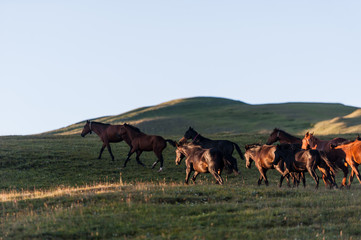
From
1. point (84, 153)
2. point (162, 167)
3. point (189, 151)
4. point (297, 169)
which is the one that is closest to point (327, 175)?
point (297, 169)

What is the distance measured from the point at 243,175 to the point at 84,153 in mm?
11069

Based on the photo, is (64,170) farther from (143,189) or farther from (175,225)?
(175,225)

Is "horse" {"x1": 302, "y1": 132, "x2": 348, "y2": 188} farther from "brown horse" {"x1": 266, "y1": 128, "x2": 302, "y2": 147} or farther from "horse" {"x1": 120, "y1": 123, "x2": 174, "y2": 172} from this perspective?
"horse" {"x1": 120, "y1": 123, "x2": 174, "y2": 172}

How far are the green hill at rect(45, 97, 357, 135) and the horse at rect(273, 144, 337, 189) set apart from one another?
50.6 m

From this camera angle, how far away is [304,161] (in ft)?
61.8

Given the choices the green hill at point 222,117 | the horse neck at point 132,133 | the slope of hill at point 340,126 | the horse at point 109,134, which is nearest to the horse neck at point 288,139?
the horse neck at point 132,133

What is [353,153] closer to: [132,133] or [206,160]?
[206,160]

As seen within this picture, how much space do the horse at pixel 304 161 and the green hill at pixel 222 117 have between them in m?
50.6

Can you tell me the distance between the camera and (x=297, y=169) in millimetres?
19172

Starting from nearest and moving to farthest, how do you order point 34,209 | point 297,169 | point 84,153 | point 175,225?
1. point 175,225
2. point 34,209
3. point 297,169
4. point 84,153

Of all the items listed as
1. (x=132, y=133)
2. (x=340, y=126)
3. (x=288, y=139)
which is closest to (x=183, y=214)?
(x=288, y=139)

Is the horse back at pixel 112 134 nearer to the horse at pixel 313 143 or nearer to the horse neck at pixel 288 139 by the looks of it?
the horse neck at pixel 288 139

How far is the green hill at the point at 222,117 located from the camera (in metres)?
83.0

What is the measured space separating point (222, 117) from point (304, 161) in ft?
262
